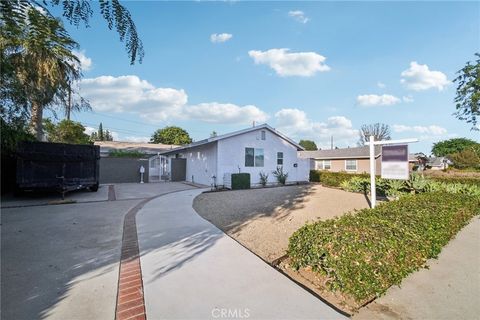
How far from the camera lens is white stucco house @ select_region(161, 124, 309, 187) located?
627 inches

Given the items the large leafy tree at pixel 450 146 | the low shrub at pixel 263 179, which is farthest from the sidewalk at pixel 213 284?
the large leafy tree at pixel 450 146

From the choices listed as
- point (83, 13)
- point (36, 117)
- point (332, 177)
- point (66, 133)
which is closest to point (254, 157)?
point (332, 177)

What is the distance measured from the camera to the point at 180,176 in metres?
21.6

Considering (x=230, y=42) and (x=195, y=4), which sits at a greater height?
Result: (x=230, y=42)

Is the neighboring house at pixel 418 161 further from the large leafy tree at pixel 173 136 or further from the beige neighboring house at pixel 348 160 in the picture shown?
the large leafy tree at pixel 173 136

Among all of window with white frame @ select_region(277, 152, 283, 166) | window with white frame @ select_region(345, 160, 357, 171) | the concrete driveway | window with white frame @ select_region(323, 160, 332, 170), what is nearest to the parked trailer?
the concrete driveway

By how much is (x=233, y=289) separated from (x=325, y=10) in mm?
8722

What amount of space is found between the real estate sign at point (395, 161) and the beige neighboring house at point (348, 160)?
2064cm

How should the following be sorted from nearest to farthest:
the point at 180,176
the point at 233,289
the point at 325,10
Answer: the point at 233,289, the point at 325,10, the point at 180,176

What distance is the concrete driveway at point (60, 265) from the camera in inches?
112

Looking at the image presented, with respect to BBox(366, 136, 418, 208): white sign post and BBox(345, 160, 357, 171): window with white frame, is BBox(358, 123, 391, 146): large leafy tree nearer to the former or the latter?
BBox(345, 160, 357, 171): window with white frame

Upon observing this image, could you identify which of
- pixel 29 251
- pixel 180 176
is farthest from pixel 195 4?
pixel 180 176

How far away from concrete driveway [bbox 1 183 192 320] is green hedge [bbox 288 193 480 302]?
8.43 feet

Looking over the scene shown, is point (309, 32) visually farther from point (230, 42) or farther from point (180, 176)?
point (180, 176)
